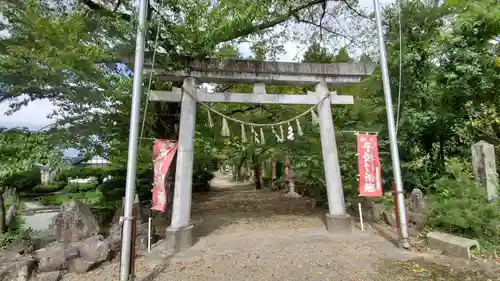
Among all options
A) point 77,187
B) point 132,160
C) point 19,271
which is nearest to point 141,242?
point 19,271

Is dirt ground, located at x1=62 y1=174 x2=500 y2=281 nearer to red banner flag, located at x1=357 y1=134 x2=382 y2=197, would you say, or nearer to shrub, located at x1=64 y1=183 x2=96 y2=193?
red banner flag, located at x1=357 y1=134 x2=382 y2=197

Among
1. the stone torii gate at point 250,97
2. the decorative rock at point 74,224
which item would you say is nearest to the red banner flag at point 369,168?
the stone torii gate at point 250,97

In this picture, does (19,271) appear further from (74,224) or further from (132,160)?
(132,160)

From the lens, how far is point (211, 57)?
6.88 m

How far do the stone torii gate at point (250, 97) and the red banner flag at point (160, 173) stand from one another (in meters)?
0.30

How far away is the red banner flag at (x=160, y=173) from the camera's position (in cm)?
595

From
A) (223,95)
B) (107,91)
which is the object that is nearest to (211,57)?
(223,95)

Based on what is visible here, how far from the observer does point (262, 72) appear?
712cm

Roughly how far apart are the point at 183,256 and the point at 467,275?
5.01 meters

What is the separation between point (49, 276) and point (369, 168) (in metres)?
6.84

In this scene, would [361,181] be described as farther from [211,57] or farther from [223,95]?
[211,57]

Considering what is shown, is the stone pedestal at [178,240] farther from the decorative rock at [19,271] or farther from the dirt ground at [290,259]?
the decorative rock at [19,271]

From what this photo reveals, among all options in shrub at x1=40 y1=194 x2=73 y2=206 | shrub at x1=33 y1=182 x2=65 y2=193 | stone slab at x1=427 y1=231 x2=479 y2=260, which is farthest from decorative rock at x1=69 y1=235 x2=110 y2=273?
shrub at x1=33 y1=182 x2=65 y2=193

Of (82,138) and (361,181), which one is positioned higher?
(82,138)
